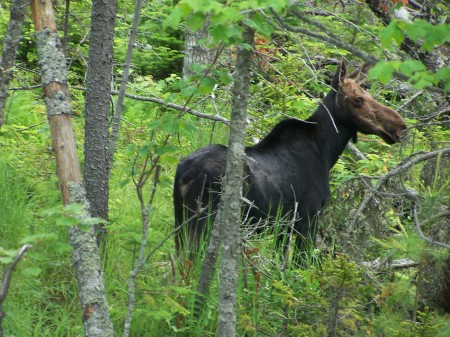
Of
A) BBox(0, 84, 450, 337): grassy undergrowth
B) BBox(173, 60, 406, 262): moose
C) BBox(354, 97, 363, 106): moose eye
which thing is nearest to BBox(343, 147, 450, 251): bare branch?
BBox(0, 84, 450, 337): grassy undergrowth

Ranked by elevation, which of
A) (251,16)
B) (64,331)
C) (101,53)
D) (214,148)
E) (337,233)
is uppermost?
(251,16)

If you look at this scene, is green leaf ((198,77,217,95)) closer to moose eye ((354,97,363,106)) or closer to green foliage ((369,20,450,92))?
green foliage ((369,20,450,92))

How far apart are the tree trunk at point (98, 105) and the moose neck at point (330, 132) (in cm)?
318

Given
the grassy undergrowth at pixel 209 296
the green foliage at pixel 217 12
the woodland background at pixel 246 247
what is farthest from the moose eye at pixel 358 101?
the green foliage at pixel 217 12

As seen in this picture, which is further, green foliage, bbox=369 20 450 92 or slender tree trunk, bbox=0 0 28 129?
slender tree trunk, bbox=0 0 28 129

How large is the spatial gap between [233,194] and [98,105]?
1.90 meters

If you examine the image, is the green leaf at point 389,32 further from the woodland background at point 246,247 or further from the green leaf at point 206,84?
the green leaf at point 206,84

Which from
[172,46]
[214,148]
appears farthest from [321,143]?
[172,46]

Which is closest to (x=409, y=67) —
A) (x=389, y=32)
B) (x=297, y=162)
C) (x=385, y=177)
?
(x=389, y=32)

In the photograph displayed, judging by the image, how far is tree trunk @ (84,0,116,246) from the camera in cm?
614

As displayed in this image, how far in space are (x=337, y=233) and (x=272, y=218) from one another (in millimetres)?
Result: 894

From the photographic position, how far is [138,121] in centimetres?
1082

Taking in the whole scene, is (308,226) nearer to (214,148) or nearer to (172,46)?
(214,148)

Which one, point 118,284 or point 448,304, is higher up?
point 448,304
